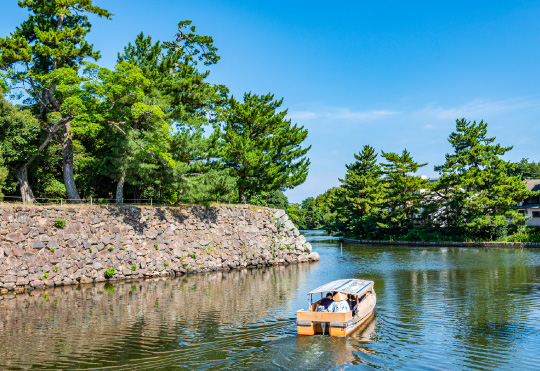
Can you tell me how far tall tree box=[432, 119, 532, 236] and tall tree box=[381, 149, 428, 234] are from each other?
16.6 ft

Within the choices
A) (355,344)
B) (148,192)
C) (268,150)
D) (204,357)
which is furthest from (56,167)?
(355,344)

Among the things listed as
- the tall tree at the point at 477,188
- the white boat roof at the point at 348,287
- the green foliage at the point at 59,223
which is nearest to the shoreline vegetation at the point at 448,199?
the tall tree at the point at 477,188

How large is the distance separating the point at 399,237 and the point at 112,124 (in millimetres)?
46220

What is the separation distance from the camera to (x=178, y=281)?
27641 mm

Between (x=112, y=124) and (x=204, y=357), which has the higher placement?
(x=112, y=124)

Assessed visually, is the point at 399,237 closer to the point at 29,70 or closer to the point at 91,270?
the point at 91,270

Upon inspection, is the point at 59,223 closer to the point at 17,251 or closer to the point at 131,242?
the point at 17,251

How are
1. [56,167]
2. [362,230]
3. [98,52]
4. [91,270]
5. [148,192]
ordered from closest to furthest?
1. [91,270]
2. [98,52]
3. [56,167]
4. [148,192]
5. [362,230]

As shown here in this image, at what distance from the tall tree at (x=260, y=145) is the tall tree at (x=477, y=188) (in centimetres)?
2224

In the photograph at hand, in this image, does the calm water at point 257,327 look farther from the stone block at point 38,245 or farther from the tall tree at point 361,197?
the tall tree at point 361,197

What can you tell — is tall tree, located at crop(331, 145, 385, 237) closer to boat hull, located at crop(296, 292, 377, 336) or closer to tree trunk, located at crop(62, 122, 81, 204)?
tree trunk, located at crop(62, 122, 81, 204)

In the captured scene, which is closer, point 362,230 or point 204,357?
point 204,357

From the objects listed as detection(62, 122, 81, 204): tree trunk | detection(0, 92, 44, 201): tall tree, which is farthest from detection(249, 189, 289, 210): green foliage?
detection(0, 92, 44, 201): tall tree

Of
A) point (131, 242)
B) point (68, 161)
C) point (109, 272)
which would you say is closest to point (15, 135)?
point (68, 161)
